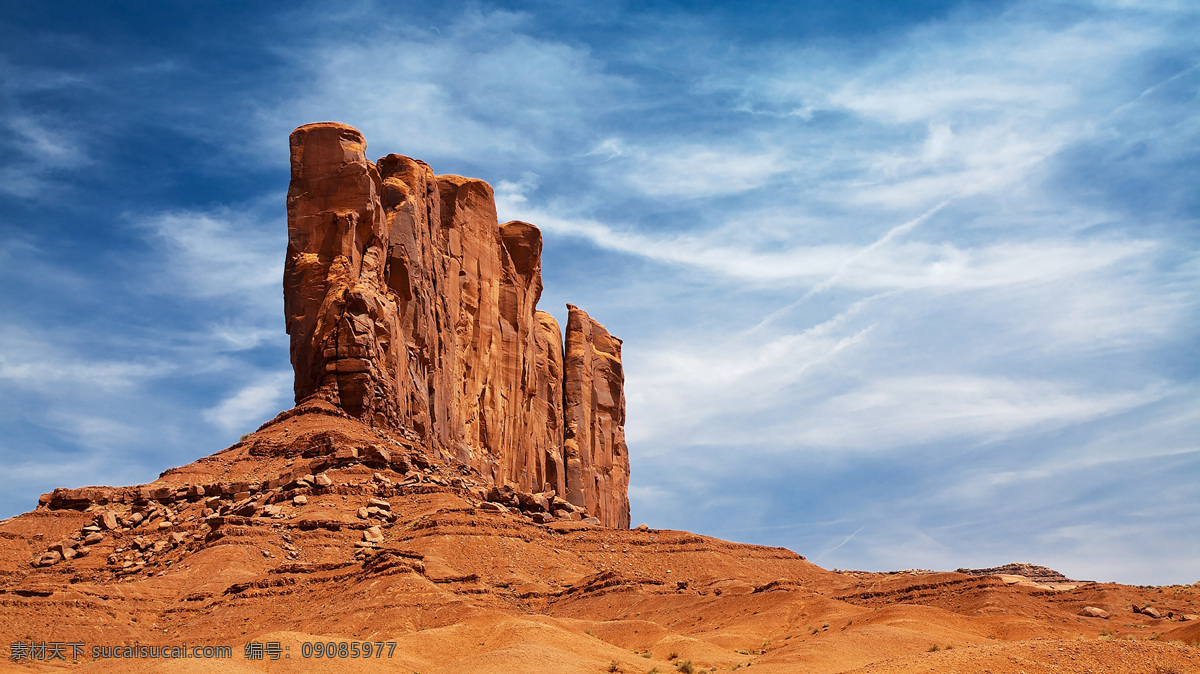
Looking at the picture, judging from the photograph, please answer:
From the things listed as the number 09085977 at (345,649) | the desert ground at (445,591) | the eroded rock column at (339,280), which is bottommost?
the number 09085977 at (345,649)

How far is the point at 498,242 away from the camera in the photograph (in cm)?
9512

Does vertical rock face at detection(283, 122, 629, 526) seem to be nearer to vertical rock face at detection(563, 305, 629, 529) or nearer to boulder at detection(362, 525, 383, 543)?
vertical rock face at detection(563, 305, 629, 529)

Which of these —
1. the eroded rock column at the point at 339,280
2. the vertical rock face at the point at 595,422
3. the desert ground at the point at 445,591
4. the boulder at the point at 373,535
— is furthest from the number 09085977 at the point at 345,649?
the vertical rock face at the point at 595,422

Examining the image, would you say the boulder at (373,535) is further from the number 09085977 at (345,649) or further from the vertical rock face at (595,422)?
the vertical rock face at (595,422)

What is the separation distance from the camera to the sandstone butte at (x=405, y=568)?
33156 millimetres

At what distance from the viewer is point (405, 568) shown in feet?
133

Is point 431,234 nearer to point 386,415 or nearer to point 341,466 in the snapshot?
point 386,415

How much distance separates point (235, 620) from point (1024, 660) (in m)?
25.8

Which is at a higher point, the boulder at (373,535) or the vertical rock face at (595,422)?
the vertical rock face at (595,422)

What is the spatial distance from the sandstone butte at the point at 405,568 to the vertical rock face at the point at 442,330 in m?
0.22

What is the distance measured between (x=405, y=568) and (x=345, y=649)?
9737 millimetres

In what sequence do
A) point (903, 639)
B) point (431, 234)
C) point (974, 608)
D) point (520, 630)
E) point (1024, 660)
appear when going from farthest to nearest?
point (431, 234)
point (974, 608)
point (903, 639)
point (520, 630)
point (1024, 660)

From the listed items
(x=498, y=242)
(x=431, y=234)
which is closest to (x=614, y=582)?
(x=431, y=234)

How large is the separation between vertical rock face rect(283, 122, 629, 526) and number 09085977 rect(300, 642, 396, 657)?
29357mm
